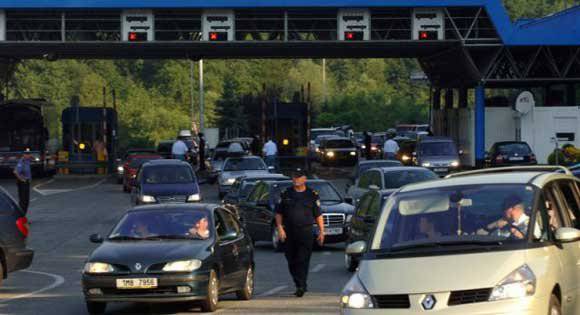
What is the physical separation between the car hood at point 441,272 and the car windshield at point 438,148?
40.3 metres

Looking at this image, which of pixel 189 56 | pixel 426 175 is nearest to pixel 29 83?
pixel 189 56

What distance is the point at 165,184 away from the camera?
1409 inches

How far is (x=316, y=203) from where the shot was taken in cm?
1775

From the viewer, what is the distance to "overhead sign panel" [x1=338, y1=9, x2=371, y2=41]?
2206 inches

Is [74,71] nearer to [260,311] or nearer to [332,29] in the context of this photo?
[332,29]

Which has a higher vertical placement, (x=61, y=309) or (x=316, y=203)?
(x=316, y=203)

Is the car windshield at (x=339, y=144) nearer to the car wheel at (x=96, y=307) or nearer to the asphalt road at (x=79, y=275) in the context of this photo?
the asphalt road at (x=79, y=275)

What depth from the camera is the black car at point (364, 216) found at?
2123cm

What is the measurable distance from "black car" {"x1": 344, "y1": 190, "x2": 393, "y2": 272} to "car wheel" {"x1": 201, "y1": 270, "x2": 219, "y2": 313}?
5.10 meters

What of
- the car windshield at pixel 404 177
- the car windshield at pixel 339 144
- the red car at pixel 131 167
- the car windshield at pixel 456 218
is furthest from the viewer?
the car windshield at pixel 339 144

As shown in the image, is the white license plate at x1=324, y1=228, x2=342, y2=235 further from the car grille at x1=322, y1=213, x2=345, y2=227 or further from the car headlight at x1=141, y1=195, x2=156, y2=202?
the car headlight at x1=141, y1=195, x2=156, y2=202

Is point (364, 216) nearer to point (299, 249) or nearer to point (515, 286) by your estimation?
point (299, 249)

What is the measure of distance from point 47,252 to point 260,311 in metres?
12.3

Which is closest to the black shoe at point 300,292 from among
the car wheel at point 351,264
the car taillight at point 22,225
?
the car wheel at point 351,264
